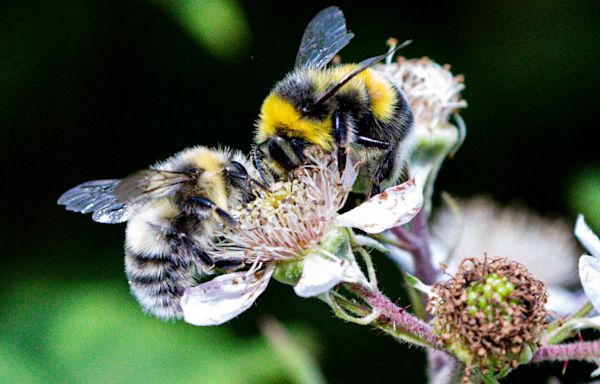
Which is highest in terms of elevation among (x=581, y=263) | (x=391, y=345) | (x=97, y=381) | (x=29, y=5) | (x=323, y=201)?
(x=29, y=5)

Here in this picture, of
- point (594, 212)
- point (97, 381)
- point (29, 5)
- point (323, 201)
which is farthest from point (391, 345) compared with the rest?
point (29, 5)

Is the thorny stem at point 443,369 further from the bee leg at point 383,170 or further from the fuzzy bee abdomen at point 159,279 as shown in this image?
the fuzzy bee abdomen at point 159,279

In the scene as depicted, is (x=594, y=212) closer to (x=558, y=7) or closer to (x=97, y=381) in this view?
(x=558, y=7)

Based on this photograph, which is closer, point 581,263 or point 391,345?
point 581,263

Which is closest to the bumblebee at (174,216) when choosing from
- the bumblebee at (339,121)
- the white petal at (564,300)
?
the bumblebee at (339,121)

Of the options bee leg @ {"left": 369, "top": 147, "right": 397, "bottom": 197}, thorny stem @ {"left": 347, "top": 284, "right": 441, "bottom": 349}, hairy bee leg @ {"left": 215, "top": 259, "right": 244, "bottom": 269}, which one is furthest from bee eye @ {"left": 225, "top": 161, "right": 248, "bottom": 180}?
thorny stem @ {"left": 347, "top": 284, "right": 441, "bottom": 349}

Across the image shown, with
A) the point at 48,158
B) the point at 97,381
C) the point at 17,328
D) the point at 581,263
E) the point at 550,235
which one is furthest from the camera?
the point at 48,158

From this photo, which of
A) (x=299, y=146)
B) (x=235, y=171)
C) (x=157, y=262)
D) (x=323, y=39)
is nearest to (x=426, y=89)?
(x=323, y=39)
